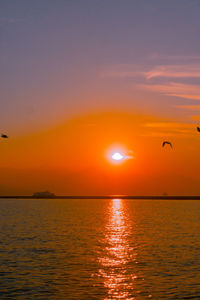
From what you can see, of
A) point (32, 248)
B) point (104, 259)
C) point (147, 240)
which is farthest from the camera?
point (147, 240)

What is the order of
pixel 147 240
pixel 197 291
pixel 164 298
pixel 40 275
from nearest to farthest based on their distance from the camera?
pixel 164 298
pixel 197 291
pixel 40 275
pixel 147 240

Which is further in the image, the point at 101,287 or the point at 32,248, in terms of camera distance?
the point at 32,248

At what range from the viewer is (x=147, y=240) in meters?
78.4

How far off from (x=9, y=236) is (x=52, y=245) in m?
16.9

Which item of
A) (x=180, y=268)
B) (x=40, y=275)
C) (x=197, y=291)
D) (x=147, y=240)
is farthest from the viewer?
(x=147, y=240)

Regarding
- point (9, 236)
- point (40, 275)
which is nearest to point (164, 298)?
point (40, 275)

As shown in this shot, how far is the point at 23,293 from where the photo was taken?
3691cm

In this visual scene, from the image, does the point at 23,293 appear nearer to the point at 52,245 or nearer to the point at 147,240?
the point at 52,245

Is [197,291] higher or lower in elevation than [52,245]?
lower

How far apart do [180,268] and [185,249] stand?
1688 centimetres

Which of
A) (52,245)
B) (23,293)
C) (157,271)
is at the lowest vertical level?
(23,293)

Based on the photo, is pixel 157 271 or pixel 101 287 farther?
pixel 157 271

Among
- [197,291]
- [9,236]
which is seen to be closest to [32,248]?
[9,236]

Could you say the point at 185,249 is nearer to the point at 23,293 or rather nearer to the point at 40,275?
the point at 40,275
